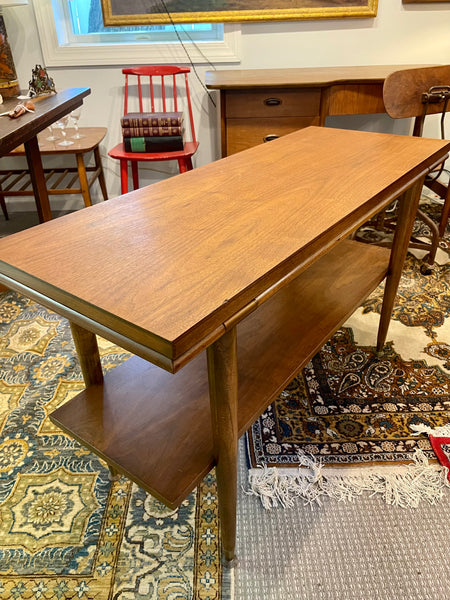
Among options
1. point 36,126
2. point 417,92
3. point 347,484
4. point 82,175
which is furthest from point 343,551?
point 82,175

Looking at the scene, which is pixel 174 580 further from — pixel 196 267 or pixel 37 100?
pixel 37 100

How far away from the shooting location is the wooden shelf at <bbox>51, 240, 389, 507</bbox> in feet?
3.10

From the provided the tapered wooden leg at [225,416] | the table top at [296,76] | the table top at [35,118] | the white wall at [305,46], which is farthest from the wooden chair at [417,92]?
the tapered wooden leg at [225,416]

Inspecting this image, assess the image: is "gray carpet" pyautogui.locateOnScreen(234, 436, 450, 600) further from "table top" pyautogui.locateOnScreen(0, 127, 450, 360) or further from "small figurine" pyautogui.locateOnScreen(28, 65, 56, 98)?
"small figurine" pyautogui.locateOnScreen(28, 65, 56, 98)

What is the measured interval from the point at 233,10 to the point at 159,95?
657 mm

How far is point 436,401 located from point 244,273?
110 centimetres

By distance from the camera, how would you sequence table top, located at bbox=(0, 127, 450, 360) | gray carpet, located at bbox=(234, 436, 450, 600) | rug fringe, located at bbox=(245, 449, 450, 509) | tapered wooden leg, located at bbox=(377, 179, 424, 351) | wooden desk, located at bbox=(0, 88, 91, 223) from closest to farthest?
1. table top, located at bbox=(0, 127, 450, 360)
2. gray carpet, located at bbox=(234, 436, 450, 600)
3. rug fringe, located at bbox=(245, 449, 450, 509)
4. tapered wooden leg, located at bbox=(377, 179, 424, 351)
5. wooden desk, located at bbox=(0, 88, 91, 223)

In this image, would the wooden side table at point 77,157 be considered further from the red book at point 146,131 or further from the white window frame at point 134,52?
the white window frame at point 134,52

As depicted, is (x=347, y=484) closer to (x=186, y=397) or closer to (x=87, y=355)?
(x=186, y=397)

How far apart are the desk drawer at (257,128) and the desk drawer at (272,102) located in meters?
0.03

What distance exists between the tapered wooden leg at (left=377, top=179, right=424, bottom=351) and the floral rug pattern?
205mm

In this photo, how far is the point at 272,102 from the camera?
238 centimetres

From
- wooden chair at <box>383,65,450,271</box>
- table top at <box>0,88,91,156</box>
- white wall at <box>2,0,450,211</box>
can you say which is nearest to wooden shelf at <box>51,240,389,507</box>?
table top at <box>0,88,91,156</box>

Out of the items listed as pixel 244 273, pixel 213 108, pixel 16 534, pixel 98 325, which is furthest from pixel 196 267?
pixel 213 108
